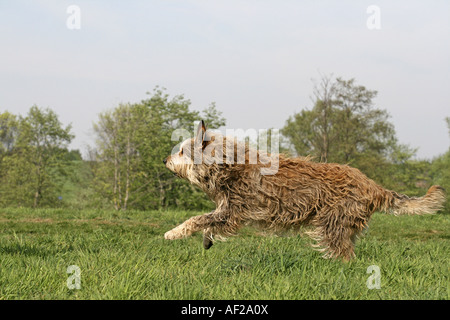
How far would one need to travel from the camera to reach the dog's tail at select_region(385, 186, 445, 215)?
6.38 metres

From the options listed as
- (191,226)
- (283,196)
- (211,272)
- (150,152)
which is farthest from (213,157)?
(150,152)

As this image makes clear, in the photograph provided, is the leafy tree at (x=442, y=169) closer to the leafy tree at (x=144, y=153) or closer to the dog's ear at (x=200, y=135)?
the leafy tree at (x=144, y=153)

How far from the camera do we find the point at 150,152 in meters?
26.1

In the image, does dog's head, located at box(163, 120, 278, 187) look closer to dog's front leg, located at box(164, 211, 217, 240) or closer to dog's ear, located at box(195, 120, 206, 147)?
dog's ear, located at box(195, 120, 206, 147)

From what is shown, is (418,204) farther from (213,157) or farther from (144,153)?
(144,153)

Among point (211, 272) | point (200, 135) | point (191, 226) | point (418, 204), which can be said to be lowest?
point (211, 272)

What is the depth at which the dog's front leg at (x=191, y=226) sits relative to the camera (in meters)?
5.95

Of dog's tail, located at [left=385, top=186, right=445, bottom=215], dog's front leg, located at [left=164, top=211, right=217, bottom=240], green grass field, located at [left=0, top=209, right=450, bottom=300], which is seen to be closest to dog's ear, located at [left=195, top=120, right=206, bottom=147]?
dog's front leg, located at [left=164, top=211, right=217, bottom=240]

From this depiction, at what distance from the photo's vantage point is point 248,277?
490 centimetres

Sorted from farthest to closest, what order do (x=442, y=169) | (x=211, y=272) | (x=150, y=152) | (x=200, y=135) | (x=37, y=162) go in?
1. (x=442, y=169)
2. (x=37, y=162)
3. (x=150, y=152)
4. (x=200, y=135)
5. (x=211, y=272)

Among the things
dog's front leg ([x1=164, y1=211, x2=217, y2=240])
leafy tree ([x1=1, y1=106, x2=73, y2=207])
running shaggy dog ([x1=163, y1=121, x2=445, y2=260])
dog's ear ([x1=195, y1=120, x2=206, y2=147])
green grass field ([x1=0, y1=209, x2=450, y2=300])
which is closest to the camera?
green grass field ([x1=0, y1=209, x2=450, y2=300])

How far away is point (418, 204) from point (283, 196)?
6.79 ft

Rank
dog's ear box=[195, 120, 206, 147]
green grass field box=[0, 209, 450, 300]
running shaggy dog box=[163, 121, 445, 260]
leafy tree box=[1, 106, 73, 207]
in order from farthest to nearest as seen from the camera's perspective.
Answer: leafy tree box=[1, 106, 73, 207] < dog's ear box=[195, 120, 206, 147] < running shaggy dog box=[163, 121, 445, 260] < green grass field box=[0, 209, 450, 300]

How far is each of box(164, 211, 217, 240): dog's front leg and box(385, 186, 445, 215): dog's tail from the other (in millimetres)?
2717
